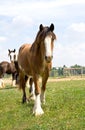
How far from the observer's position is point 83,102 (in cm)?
1059

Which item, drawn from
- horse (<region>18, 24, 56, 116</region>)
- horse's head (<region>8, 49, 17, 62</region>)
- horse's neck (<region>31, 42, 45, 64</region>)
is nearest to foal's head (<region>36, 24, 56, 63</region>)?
horse (<region>18, 24, 56, 116</region>)

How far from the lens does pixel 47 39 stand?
8945mm

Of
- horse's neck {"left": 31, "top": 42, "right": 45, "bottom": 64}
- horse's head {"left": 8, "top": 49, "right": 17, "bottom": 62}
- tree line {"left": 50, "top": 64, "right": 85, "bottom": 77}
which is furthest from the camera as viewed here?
tree line {"left": 50, "top": 64, "right": 85, "bottom": 77}

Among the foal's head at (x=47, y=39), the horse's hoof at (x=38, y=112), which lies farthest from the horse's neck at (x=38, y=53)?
the horse's hoof at (x=38, y=112)

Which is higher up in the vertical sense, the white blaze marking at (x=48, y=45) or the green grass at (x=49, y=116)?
the white blaze marking at (x=48, y=45)

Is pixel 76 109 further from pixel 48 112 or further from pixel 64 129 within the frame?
pixel 64 129

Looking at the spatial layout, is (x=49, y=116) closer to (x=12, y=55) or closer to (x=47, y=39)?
(x=47, y=39)

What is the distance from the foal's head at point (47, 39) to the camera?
28.9 ft

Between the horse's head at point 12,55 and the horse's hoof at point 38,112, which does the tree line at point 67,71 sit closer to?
the horse's head at point 12,55

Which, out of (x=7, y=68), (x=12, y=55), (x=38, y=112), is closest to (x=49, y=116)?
(x=38, y=112)

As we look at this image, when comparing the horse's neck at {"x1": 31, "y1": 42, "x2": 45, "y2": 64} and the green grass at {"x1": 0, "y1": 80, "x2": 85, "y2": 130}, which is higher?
the horse's neck at {"x1": 31, "y1": 42, "x2": 45, "y2": 64}

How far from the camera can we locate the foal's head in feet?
28.9

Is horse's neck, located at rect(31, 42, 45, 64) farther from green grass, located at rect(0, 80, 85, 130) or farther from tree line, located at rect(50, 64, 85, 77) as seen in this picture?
tree line, located at rect(50, 64, 85, 77)

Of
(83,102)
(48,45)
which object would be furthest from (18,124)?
(83,102)
